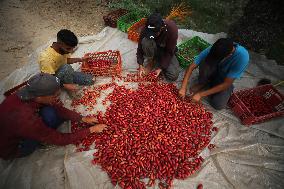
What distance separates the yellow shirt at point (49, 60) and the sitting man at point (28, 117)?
2.99 feet

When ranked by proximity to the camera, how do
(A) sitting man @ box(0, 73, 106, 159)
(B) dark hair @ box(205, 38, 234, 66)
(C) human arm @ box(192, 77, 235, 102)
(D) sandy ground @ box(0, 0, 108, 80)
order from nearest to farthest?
(A) sitting man @ box(0, 73, 106, 159)
(B) dark hair @ box(205, 38, 234, 66)
(C) human arm @ box(192, 77, 235, 102)
(D) sandy ground @ box(0, 0, 108, 80)

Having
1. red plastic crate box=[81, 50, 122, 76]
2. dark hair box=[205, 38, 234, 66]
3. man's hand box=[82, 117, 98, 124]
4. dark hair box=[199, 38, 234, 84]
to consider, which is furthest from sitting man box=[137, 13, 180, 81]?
man's hand box=[82, 117, 98, 124]

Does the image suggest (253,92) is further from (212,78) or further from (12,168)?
(12,168)

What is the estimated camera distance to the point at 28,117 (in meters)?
3.17

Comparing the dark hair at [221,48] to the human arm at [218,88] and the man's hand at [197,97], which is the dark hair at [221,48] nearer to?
the human arm at [218,88]

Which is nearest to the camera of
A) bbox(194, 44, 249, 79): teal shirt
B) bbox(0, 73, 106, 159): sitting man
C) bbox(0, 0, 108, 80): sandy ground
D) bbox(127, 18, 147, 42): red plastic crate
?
bbox(0, 73, 106, 159): sitting man

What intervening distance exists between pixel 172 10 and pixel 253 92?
3195 mm

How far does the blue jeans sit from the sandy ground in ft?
7.57

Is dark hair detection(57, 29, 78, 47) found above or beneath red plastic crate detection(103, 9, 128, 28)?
above

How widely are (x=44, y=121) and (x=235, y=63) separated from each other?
9.64 ft

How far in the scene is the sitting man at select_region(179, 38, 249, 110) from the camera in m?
3.80

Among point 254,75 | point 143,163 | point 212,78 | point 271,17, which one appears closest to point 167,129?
point 143,163

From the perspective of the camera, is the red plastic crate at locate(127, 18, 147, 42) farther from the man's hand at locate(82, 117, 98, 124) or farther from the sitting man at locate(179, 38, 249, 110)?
the man's hand at locate(82, 117, 98, 124)

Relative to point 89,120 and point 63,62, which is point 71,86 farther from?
point 89,120
